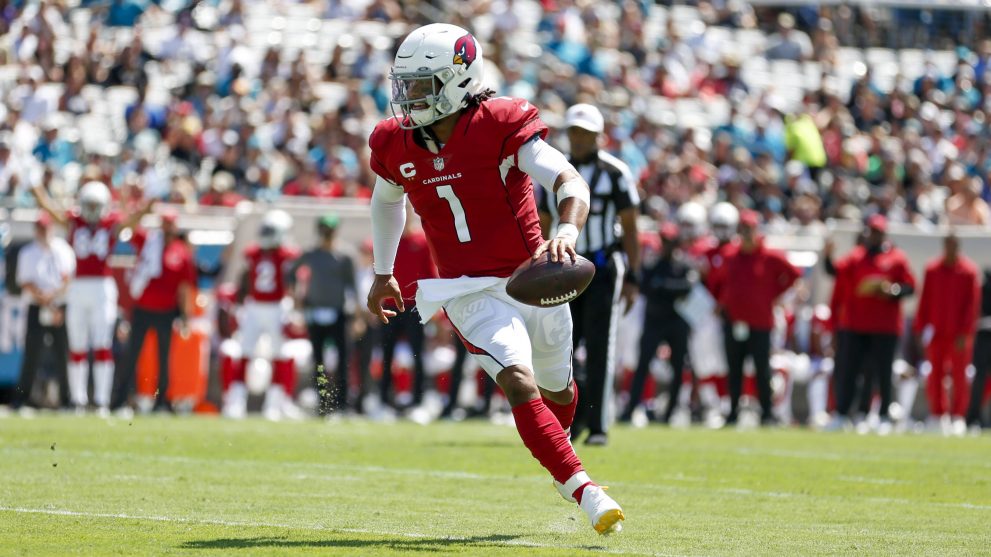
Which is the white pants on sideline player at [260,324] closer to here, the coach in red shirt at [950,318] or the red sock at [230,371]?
the red sock at [230,371]

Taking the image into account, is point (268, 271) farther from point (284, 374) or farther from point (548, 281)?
point (548, 281)

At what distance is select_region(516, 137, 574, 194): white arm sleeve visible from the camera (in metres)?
6.14

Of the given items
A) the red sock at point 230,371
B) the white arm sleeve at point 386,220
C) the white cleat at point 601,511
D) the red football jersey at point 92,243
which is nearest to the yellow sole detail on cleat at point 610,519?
the white cleat at point 601,511

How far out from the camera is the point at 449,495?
301 inches

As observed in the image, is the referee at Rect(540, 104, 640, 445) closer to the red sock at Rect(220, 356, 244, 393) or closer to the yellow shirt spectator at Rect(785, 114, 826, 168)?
the red sock at Rect(220, 356, 244, 393)

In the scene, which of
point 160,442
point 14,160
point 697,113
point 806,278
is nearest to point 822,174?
point 697,113

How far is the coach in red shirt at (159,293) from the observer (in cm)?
1493

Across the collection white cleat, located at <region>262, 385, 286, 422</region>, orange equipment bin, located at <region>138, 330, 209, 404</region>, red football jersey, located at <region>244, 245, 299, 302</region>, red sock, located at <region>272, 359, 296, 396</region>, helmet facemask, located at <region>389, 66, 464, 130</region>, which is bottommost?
orange equipment bin, located at <region>138, 330, 209, 404</region>

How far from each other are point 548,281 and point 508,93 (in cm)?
1464

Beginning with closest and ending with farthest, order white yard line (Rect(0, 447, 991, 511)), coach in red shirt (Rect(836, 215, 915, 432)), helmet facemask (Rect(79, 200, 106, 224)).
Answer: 1. white yard line (Rect(0, 447, 991, 511))
2. helmet facemask (Rect(79, 200, 106, 224))
3. coach in red shirt (Rect(836, 215, 915, 432))

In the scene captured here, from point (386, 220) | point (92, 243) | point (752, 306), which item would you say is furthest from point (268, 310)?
point (386, 220)

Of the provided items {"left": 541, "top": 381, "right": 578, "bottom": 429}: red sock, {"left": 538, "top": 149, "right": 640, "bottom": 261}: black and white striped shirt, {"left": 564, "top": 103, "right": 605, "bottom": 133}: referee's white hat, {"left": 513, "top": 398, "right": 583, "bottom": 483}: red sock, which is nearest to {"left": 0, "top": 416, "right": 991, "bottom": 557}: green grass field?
{"left": 513, "top": 398, "right": 583, "bottom": 483}: red sock

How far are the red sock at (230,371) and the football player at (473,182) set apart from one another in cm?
895

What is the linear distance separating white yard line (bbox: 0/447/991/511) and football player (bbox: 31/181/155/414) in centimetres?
458
